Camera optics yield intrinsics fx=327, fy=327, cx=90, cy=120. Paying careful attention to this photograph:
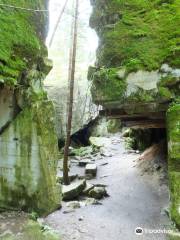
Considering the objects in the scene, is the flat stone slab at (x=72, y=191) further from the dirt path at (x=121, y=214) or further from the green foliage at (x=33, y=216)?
the green foliage at (x=33, y=216)

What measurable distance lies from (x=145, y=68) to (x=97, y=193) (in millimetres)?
5186

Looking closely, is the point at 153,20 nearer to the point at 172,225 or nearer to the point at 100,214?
the point at 172,225

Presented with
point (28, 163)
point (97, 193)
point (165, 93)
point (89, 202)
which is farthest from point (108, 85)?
point (97, 193)

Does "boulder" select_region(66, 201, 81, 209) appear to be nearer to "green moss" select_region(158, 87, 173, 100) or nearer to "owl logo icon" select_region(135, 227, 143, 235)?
"owl logo icon" select_region(135, 227, 143, 235)

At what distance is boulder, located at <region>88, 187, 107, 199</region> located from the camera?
35.3 feet

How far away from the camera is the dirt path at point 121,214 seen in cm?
754

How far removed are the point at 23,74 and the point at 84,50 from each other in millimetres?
22146

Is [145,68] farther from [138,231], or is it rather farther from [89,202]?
[89,202]

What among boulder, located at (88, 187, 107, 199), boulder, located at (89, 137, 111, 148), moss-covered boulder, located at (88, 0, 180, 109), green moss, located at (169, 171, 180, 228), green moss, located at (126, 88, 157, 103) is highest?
moss-covered boulder, located at (88, 0, 180, 109)

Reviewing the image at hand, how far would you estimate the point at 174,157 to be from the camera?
21.5 feet

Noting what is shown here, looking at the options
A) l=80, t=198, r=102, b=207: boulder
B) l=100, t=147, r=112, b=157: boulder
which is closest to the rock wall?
l=80, t=198, r=102, b=207: boulder

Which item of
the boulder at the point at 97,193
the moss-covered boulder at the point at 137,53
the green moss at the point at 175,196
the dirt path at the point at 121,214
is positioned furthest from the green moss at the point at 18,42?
the boulder at the point at 97,193

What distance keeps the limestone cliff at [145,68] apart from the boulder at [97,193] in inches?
147

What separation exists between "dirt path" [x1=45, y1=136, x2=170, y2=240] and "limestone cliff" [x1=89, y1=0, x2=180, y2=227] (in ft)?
5.72
